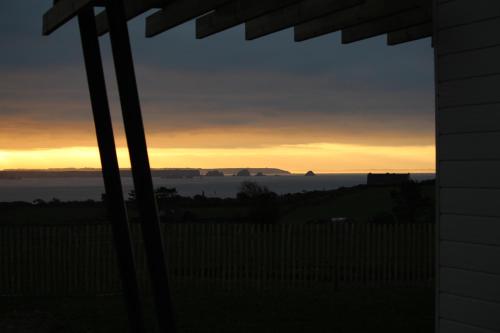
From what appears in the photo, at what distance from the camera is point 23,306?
10273mm

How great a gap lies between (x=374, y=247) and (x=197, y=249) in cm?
375

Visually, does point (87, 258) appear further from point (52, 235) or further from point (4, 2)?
point (4, 2)

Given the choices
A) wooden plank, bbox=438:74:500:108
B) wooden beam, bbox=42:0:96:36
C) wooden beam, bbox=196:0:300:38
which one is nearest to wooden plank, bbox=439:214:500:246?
wooden plank, bbox=438:74:500:108

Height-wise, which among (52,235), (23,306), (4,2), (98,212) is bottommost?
(98,212)

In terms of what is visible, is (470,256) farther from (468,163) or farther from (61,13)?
(61,13)

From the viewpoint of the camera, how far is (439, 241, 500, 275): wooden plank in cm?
304

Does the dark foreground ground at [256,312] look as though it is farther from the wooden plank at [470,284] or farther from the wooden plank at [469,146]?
the wooden plank at [469,146]

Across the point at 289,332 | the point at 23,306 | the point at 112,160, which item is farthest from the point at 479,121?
the point at 23,306

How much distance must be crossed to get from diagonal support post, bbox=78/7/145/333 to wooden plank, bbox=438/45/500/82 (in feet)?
6.45

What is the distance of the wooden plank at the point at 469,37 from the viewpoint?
3037 millimetres

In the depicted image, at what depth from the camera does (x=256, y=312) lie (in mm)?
9055

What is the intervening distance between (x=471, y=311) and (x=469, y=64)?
4.32ft

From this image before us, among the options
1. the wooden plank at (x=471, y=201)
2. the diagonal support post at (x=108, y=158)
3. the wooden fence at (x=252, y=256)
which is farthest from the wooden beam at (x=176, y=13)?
the wooden fence at (x=252, y=256)

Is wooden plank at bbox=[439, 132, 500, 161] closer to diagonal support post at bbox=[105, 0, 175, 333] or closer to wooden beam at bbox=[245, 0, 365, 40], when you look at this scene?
wooden beam at bbox=[245, 0, 365, 40]
